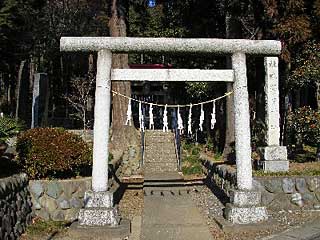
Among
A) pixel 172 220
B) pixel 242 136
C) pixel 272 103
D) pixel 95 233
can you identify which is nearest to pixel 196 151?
pixel 272 103

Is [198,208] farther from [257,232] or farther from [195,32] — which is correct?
[195,32]

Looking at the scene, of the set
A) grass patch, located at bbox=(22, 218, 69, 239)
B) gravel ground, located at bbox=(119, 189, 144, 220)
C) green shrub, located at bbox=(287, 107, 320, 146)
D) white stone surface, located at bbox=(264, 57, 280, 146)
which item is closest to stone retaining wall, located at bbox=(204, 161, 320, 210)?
white stone surface, located at bbox=(264, 57, 280, 146)

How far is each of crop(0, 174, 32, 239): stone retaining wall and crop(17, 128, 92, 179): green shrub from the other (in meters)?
0.57

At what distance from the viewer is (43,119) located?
15.7 meters

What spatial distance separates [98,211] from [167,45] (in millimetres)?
3311

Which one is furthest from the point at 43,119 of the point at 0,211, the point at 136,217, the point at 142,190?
the point at 0,211

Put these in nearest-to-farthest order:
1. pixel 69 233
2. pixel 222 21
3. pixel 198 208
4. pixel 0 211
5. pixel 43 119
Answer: pixel 0 211 < pixel 69 233 < pixel 198 208 < pixel 43 119 < pixel 222 21

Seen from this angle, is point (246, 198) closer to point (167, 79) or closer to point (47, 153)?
point (167, 79)

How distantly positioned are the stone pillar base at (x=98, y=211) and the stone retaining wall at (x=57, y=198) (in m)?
0.89

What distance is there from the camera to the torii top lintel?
26.2 ft

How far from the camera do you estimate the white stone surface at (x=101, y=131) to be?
7.88 metres

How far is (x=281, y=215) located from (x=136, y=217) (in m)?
3.00

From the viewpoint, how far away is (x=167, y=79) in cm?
816

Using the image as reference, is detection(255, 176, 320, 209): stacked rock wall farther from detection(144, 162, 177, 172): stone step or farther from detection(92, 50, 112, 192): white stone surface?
detection(144, 162, 177, 172): stone step
